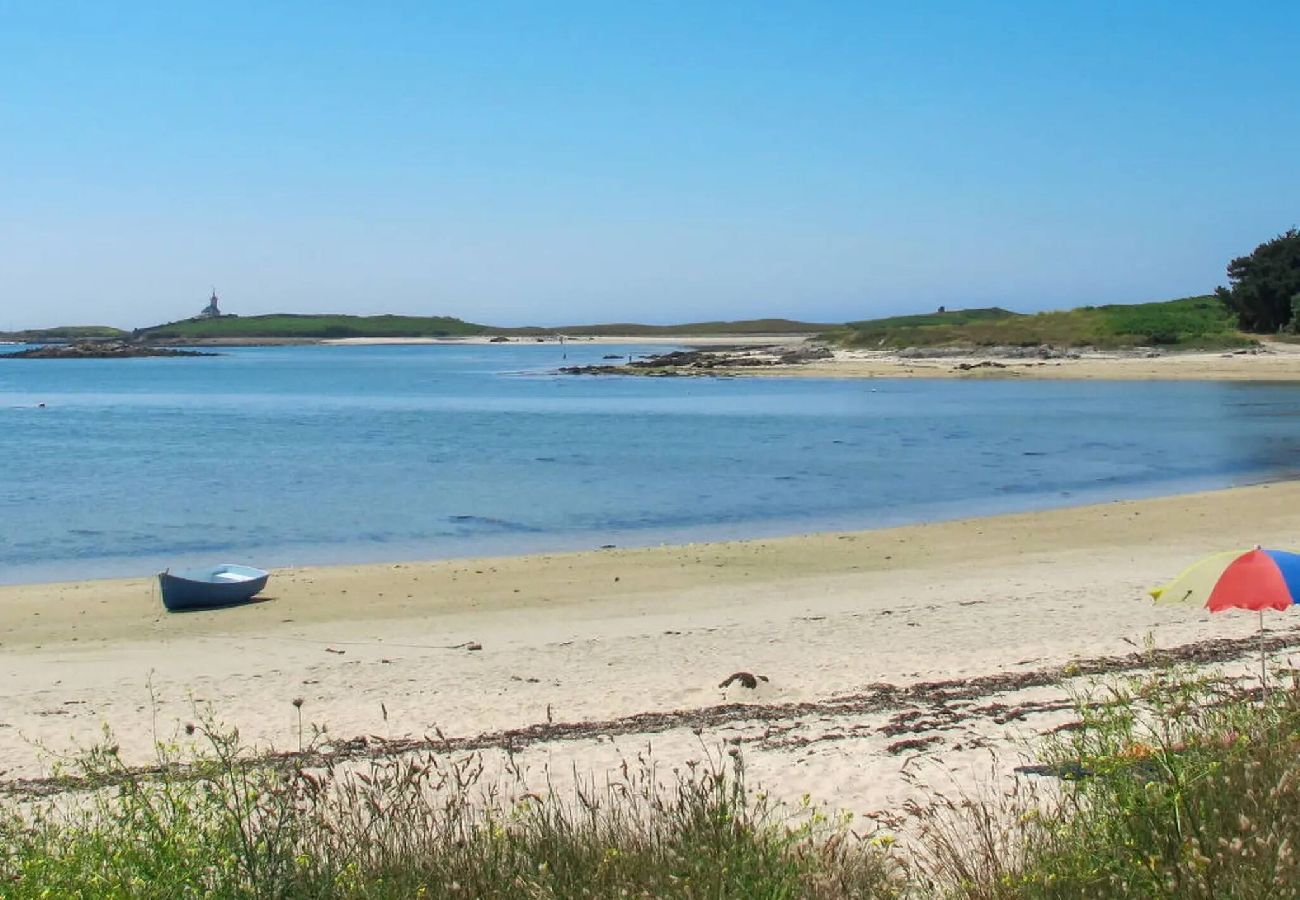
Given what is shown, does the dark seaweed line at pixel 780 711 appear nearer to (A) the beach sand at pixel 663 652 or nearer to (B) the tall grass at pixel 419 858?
(A) the beach sand at pixel 663 652

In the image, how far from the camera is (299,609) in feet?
52.5

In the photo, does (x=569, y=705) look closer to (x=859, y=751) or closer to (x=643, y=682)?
(x=643, y=682)

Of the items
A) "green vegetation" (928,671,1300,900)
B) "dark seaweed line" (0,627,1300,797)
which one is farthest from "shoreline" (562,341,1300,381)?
"green vegetation" (928,671,1300,900)

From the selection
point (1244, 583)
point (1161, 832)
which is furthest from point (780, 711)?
point (1161, 832)

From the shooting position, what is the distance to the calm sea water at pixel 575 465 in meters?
23.9

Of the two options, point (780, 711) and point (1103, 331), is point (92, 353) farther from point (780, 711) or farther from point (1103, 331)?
point (780, 711)

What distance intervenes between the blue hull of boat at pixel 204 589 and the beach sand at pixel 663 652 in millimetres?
285

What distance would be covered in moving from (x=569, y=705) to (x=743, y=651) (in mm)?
2569

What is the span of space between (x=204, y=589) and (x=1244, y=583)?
1259cm

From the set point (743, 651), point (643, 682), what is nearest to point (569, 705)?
point (643, 682)

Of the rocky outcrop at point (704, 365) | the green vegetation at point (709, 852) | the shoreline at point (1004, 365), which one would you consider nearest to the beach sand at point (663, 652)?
the green vegetation at point (709, 852)

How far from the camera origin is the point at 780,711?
31.9ft

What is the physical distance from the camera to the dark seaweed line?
8.62m

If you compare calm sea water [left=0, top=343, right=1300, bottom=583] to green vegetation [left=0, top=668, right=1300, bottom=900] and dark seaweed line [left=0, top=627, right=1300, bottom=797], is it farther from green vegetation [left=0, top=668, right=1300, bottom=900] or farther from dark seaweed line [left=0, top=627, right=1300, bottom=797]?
green vegetation [left=0, top=668, right=1300, bottom=900]
